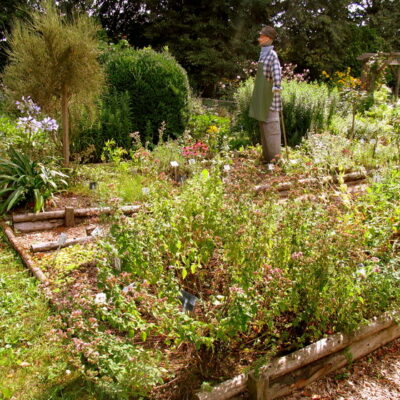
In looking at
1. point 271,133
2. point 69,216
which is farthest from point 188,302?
point 271,133

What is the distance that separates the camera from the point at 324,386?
2.71 meters

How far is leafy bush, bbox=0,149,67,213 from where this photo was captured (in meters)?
5.15

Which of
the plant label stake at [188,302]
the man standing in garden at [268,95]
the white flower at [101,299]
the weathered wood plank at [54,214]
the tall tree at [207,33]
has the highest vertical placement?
the tall tree at [207,33]

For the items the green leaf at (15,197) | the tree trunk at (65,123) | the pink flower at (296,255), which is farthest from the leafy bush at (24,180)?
the pink flower at (296,255)

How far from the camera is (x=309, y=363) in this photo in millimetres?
2709

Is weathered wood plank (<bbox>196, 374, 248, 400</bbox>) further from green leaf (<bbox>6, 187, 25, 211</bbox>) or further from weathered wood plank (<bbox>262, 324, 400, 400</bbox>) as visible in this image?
green leaf (<bbox>6, 187, 25, 211</bbox>)

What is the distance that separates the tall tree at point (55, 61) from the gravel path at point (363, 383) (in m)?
4.59

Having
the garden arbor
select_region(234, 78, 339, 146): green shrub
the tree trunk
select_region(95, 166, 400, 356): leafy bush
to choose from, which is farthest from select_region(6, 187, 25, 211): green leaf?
the garden arbor

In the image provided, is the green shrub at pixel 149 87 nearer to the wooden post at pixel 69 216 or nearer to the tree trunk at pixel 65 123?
the tree trunk at pixel 65 123

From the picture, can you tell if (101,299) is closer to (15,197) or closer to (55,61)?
(15,197)

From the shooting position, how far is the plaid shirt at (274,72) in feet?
22.7

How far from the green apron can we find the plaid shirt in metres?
0.07

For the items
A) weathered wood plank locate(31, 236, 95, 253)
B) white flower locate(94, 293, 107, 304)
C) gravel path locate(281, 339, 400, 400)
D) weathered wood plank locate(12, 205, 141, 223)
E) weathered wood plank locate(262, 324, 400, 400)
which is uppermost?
white flower locate(94, 293, 107, 304)

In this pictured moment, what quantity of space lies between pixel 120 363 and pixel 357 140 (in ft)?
25.4
